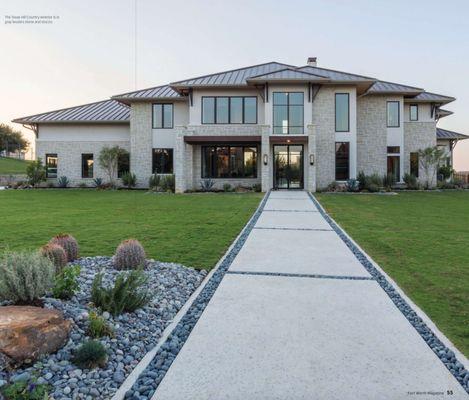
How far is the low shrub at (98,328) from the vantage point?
13.2ft

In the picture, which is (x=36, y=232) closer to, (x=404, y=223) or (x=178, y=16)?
(x=404, y=223)

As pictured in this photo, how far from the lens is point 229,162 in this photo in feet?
87.8

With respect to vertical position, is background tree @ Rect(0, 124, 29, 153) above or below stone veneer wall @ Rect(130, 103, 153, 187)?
above

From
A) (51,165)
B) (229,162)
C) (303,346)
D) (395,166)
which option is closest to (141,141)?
(229,162)

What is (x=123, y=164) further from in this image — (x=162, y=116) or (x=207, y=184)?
(x=207, y=184)

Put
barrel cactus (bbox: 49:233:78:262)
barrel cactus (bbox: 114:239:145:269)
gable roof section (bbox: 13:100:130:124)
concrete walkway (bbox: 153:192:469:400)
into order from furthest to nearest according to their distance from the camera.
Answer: gable roof section (bbox: 13:100:130:124)
barrel cactus (bbox: 49:233:78:262)
barrel cactus (bbox: 114:239:145:269)
concrete walkway (bbox: 153:192:469:400)

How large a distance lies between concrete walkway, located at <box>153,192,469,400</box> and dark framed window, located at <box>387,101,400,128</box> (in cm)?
2432

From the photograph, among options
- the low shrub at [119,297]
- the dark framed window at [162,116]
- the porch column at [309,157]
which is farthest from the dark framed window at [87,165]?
the low shrub at [119,297]

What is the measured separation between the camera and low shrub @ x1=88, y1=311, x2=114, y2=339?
13.2 feet

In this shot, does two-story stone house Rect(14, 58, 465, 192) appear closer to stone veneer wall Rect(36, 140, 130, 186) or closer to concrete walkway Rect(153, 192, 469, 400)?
stone veneer wall Rect(36, 140, 130, 186)

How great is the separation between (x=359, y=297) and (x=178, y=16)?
53.9 ft

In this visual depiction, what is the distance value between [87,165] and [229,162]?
438 inches

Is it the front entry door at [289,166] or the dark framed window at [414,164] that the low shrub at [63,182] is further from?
the dark framed window at [414,164]

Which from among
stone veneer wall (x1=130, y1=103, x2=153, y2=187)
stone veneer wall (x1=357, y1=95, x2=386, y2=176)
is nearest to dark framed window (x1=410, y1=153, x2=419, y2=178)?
stone veneer wall (x1=357, y1=95, x2=386, y2=176)
